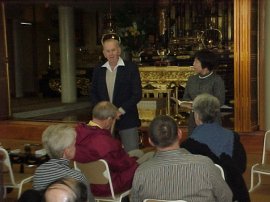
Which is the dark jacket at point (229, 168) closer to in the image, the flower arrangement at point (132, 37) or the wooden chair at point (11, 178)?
the wooden chair at point (11, 178)

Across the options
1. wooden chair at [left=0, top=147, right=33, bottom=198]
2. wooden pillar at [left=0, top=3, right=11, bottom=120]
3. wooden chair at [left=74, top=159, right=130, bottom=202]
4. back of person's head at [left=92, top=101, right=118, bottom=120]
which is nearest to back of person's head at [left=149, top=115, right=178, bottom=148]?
wooden chair at [left=74, top=159, right=130, bottom=202]

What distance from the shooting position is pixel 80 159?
3.07m

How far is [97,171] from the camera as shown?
9.96 feet

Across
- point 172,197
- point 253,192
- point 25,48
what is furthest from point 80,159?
point 25,48

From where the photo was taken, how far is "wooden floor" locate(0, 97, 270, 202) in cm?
448

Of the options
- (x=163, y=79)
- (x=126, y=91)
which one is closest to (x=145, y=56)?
(x=163, y=79)

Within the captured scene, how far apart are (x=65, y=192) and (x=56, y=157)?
3.35 ft

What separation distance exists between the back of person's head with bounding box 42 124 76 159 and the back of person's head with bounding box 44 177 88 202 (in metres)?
0.94

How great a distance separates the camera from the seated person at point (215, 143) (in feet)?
8.62

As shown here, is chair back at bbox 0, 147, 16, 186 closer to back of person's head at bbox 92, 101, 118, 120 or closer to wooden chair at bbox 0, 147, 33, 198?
wooden chair at bbox 0, 147, 33, 198

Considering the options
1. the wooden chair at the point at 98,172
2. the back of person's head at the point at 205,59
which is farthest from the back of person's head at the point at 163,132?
the back of person's head at the point at 205,59

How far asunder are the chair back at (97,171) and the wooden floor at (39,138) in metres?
1.58

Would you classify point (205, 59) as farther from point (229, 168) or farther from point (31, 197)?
point (31, 197)

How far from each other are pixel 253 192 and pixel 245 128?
1.74 m
